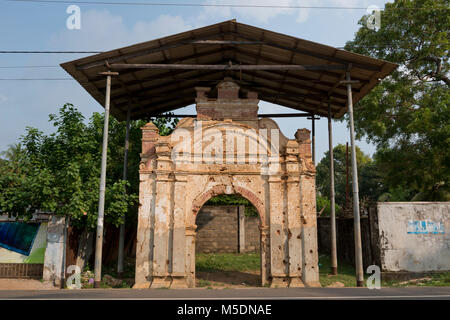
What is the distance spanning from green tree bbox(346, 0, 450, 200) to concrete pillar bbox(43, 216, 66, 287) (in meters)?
16.1

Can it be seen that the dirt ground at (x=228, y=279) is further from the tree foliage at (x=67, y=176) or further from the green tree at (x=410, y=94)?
the green tree at (x=410, y=94)

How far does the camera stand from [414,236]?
13234mm

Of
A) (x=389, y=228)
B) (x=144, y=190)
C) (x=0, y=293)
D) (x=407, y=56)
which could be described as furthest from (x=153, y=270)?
(x=407, y=56)

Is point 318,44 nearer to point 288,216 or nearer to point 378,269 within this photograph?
point 288,216

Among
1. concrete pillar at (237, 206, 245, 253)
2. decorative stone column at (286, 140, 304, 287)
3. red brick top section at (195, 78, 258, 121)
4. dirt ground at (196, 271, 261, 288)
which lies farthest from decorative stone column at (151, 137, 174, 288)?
concrete pillar at (237, 206, 245, 253)

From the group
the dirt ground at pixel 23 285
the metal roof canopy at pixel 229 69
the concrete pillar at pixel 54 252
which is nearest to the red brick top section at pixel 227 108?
the metal roof canopy at pixel 229 69

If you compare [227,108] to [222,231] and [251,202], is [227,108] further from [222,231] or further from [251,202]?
[222,231]

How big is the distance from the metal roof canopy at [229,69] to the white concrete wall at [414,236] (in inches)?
175

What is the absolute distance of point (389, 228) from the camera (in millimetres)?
13391

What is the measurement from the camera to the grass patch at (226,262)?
52.1 feet

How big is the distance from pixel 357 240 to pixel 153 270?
20.2ft

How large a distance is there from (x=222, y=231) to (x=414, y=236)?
10.0 metres

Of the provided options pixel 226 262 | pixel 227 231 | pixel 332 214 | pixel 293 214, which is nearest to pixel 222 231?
pixel 227 231

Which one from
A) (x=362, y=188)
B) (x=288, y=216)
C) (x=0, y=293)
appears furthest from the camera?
(x=362, y=188)
